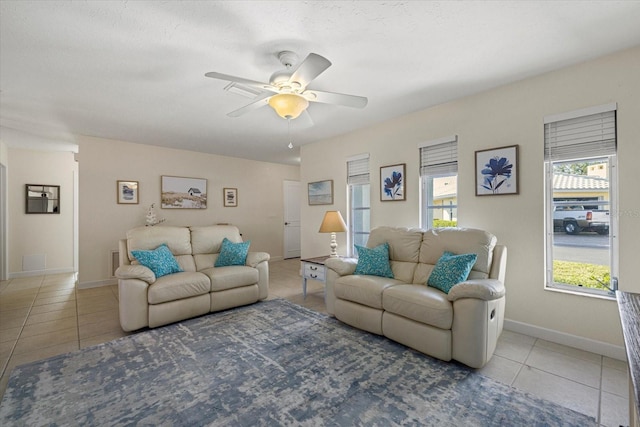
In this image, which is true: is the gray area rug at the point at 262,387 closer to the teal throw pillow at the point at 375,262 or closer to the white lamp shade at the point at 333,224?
the teal throw pillow at the point at 375,262

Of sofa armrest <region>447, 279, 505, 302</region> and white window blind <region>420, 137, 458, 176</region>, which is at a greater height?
white window blind <region>420, 137, 458, 176</region>

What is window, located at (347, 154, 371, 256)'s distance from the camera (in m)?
4.36

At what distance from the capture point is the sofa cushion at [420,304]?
2225 mm

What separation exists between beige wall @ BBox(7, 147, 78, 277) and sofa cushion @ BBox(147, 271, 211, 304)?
14.3 ft

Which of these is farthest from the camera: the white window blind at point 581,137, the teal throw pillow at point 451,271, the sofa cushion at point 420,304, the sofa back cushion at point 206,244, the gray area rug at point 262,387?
the sofa back cushion at point 206,244

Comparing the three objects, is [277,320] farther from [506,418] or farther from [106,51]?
[106,51]

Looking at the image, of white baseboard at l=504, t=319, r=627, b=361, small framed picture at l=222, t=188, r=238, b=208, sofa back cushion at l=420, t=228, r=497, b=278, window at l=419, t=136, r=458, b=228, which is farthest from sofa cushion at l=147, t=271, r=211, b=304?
white baseboard at l=504, t=319, r=627, b=361

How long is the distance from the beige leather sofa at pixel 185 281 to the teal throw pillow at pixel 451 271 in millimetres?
2213

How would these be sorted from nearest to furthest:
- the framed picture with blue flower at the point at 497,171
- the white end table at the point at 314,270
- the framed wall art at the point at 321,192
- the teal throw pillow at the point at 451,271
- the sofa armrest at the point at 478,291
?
the sofa armrest at the point at 478,291, the teal throw pillow at the point at 451,271, the framed picture with blue flower at the point at 497,171, the white end table at the point at 314,270, the framed wall art at the point at 321,192

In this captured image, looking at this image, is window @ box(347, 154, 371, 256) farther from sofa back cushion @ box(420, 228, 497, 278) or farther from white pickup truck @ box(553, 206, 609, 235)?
white pickup truck @ box(553, 206, 609, 235)

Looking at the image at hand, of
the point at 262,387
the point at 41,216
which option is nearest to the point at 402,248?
the point at 262,387

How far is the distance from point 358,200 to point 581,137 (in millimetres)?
2691

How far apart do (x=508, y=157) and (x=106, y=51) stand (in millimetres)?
3687

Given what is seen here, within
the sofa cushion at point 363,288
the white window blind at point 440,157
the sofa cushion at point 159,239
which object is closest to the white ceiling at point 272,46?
the white window blind at point 440,157
